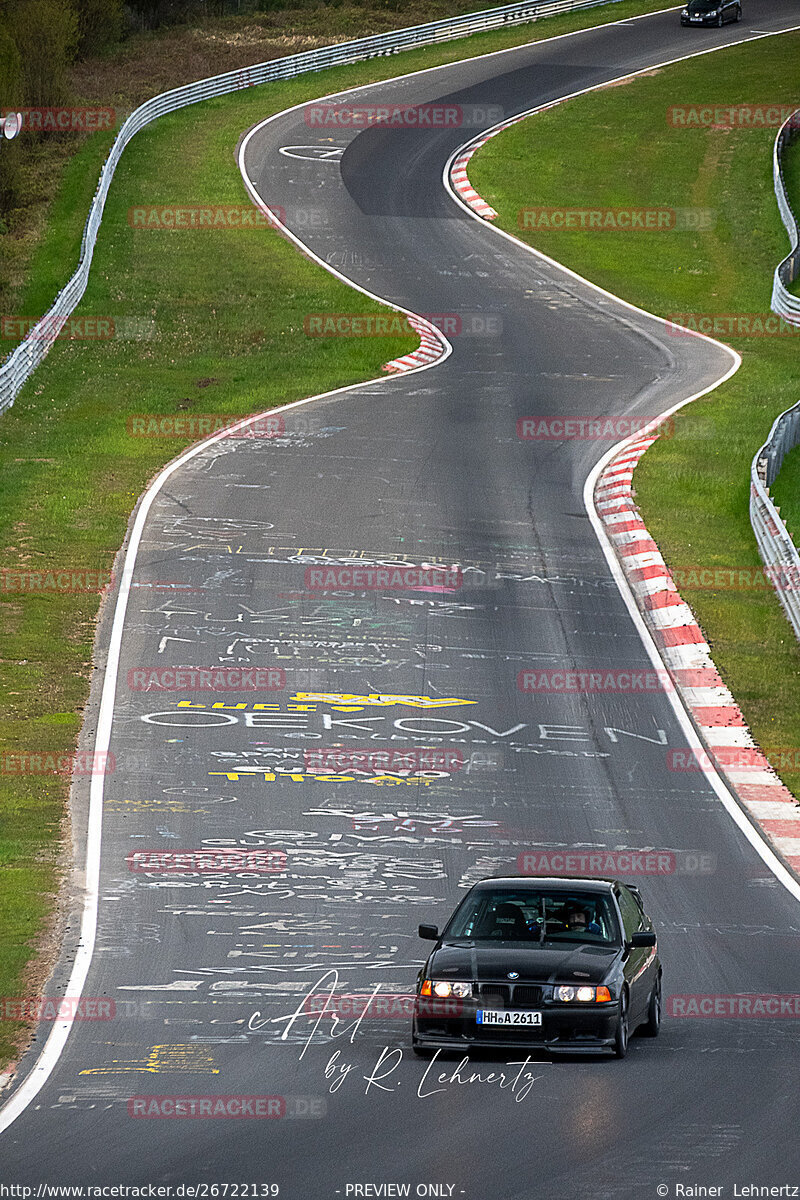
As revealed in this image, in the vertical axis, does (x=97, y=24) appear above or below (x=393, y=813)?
above

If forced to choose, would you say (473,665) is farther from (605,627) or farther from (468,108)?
(468,108)

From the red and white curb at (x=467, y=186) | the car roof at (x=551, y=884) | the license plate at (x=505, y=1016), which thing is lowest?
the red and white curb at (x=467, y=186)

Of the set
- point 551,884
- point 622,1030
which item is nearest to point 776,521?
point 551,884

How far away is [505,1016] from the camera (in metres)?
11.5

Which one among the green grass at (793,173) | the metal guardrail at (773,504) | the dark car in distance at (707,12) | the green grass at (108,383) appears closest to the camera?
the green grass at (108,383)

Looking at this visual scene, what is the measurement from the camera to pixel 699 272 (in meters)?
50.2

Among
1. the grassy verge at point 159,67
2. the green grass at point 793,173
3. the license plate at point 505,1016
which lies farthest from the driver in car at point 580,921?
the green grass at point 793,173

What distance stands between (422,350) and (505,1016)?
103 ft

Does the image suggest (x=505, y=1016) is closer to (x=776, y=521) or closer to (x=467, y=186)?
(x=776, y=521)

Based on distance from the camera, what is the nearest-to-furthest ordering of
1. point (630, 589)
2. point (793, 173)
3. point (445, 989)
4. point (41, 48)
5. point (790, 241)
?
point (445, 989)
point (630, 589)
point (790, 241)
point (41, 48)
point (793, 173)

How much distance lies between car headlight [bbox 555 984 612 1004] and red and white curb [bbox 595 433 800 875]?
6407 millimetres

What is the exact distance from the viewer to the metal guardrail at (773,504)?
26.1m

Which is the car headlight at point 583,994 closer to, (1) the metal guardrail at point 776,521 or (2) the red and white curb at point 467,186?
(1) the metal guardrail at point 776,521

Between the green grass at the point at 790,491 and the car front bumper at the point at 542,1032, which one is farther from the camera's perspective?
the green grass at the point at 790,491
